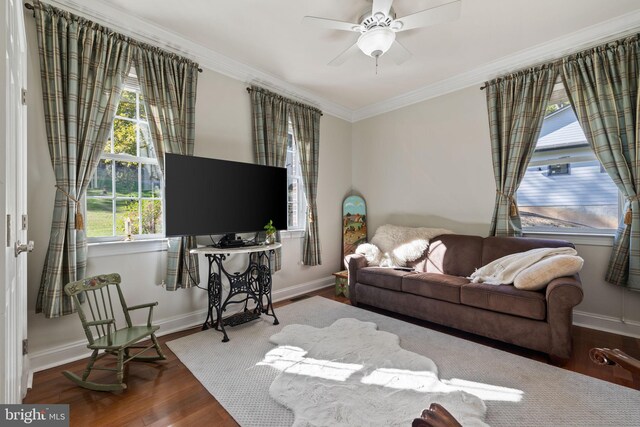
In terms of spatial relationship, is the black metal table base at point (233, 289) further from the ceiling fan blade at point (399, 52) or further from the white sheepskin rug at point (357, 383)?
the ceiling fan blade at point (399, 52)

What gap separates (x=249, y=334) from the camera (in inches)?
107

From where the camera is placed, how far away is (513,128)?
315cm

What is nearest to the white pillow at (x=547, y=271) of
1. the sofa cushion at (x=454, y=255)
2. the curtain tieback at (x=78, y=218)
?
the sofa cushion at (x=454, y=255)

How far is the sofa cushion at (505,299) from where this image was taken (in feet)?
7.35

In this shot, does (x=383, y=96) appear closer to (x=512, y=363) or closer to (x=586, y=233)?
(x=586, y=233)

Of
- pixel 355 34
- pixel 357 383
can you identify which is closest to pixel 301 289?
pixel 357 383

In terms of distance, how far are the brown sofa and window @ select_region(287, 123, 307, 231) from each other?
0.96 m

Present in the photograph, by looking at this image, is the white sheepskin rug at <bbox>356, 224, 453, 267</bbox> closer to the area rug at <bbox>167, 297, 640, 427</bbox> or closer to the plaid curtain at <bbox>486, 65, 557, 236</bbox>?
the plaid curtain at <bbox>486, 65, 557, 236</bbox>

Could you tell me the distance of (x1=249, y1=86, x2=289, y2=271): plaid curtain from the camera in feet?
11.2

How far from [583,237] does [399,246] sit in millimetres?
1834

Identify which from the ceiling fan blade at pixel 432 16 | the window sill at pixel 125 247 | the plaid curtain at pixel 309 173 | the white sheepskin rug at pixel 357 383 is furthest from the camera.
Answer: the plaid curtain at pixel 309 173

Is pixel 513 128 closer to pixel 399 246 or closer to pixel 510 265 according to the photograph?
pixel 510 265

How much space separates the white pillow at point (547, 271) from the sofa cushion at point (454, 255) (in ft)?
2.27

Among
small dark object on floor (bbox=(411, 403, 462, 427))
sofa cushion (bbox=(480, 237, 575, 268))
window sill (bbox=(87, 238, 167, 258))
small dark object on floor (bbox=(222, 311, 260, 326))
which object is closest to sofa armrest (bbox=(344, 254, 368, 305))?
small dark object on floor (bbox=(222, 311, 260, 326))
